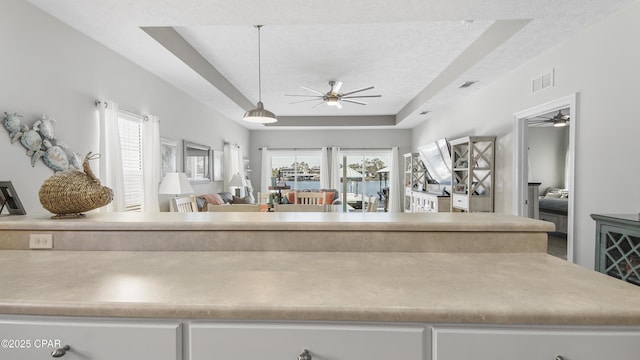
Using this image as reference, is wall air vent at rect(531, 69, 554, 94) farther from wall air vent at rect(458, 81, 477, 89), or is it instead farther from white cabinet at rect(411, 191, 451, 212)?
white cabinet at rect(411, 191, 451, 212)

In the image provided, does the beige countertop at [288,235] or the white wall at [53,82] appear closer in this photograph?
the beige countertop at [288,235]

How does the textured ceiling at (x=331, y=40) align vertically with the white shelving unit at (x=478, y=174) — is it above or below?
above

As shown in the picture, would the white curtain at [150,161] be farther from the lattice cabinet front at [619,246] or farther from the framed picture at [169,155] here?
the lattice cabinet front at [619,246]

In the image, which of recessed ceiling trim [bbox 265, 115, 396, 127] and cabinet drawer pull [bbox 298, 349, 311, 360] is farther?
recessed ceiling trim [bbox 265, 115, 396, 127]

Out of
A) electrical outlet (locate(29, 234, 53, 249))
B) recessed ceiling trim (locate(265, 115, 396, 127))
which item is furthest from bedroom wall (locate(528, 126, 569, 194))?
electrical outlet (locate(29, 234, 53, 249))

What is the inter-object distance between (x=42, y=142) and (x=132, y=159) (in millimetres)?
1184

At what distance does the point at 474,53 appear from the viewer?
3359 mm

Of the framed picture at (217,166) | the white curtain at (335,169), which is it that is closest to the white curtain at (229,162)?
the framed picture at (217,166)

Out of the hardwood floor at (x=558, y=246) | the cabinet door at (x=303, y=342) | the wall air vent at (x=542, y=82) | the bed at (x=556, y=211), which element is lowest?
the hardwood floor at (x=558, y=246)

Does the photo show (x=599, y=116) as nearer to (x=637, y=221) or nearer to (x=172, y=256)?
(x=637, y=221)

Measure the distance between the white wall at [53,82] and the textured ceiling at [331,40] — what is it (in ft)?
0.40

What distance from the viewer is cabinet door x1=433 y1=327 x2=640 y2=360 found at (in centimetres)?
76

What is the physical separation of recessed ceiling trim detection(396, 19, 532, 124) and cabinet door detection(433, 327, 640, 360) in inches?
97.7

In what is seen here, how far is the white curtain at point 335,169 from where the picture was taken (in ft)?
26.6
